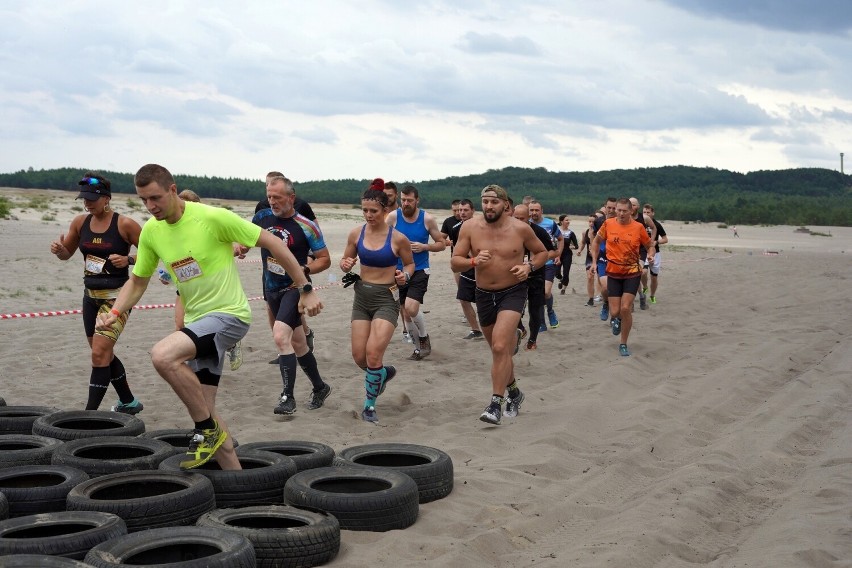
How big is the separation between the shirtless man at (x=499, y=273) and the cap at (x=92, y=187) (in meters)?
3.42

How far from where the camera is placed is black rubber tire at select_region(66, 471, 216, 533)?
5.46 metres

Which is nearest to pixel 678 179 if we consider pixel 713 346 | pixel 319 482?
pixel 713 346

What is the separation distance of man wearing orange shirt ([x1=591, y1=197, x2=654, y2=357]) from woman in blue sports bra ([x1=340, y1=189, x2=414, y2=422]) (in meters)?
4.21

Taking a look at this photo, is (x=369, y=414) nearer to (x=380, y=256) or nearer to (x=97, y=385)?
(x=380, y=256)

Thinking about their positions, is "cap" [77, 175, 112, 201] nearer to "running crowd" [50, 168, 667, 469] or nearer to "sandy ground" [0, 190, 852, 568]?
"running crowd" [50, 168, 667, 469]

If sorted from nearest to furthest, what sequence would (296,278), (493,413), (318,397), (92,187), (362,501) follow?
(362,501) → (296,278) → (92,187) → (493,413) → (318,397)

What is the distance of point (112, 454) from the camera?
701 centimetres

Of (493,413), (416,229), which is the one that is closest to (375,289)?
(493,413)

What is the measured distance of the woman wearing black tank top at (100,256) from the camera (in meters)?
8.61

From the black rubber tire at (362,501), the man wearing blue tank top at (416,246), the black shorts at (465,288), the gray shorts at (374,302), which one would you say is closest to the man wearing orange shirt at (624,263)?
the black shorts at (465,288)

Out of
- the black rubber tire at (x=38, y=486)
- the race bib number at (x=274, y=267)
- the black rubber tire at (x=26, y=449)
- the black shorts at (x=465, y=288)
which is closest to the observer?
the black rubber tire at (x=38, y=486)

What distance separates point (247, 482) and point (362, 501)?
79cm

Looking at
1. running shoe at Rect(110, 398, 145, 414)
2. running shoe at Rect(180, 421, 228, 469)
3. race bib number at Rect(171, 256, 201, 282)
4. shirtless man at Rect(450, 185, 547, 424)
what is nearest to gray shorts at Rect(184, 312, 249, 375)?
race bib number at Rect(171, 256, 201, 282)

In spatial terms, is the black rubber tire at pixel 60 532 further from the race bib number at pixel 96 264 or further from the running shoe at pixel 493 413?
the running shoe at pixel 493 413
